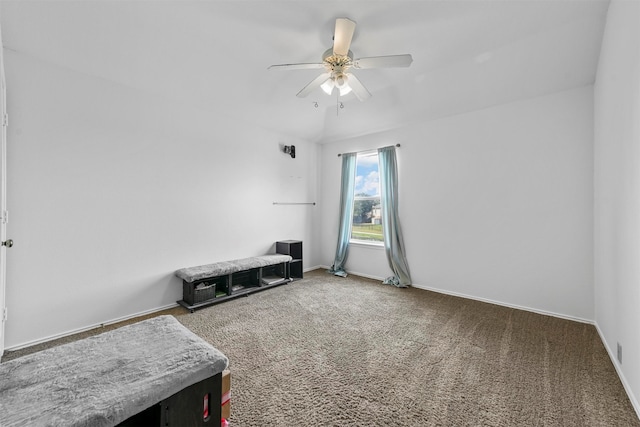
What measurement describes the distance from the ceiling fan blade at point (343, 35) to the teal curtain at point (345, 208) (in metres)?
2.51

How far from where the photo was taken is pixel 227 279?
3.40 metres

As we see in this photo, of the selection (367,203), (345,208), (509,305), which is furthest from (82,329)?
(509,305)

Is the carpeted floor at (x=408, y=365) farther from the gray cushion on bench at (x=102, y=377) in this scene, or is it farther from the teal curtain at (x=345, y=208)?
the teal curtain at (x=345, y=208)

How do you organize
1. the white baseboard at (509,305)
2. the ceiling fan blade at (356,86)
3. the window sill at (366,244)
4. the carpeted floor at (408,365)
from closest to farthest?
the carpeted floor at (408,365)
the ceiling fan blade at (356,86)
the white baseboard at (509,305)
the window sill at (366,244)

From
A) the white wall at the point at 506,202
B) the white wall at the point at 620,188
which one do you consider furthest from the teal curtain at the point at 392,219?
the white wall at the point at 620,188

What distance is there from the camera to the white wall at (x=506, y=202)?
2850 millimetres

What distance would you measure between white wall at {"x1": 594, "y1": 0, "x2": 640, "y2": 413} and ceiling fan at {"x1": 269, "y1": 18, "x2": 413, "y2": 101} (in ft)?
4.60

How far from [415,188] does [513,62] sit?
1843 mm

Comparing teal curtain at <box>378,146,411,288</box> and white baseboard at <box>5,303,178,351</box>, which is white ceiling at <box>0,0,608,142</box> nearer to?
teal curtain at <box>378,146,411,288</box>

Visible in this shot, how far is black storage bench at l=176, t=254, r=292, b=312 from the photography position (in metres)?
3.10

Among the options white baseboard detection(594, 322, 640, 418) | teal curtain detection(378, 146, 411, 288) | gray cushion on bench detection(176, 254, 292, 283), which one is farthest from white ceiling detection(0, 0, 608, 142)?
white baseboard detection(594, 322, 640, 418)

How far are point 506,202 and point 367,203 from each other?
2.10m

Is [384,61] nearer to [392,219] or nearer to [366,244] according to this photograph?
[392,219]

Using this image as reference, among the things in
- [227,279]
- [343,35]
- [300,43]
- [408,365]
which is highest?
[300,43]
